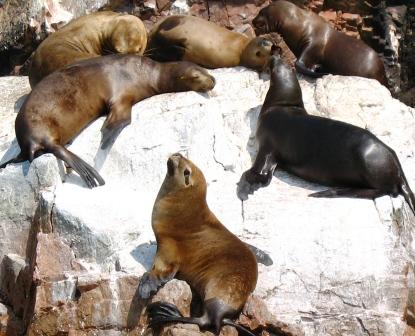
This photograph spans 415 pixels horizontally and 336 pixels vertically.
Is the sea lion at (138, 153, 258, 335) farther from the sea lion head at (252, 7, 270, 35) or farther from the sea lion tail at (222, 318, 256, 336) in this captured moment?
the sea lion head at (252, 7, 270, 35)

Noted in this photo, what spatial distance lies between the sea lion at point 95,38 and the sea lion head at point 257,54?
106cm

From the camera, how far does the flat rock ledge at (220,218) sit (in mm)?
7422

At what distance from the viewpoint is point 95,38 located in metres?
11.1

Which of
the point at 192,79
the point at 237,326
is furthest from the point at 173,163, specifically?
the point at 192,79

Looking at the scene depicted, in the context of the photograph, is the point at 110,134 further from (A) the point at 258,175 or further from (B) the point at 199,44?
(B) the point at 199,44

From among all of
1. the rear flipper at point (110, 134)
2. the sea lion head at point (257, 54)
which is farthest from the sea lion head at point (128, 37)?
the rear flipper at point (110, 134)

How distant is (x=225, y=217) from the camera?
835 centimetres

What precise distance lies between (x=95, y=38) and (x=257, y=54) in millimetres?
1661

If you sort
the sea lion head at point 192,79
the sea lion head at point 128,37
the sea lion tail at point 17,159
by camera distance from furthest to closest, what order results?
the sea lion head at point 128,37
the sea lion head at point 192,79
the sea lion tail at point 17,159

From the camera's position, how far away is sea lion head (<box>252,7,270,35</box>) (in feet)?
40.4

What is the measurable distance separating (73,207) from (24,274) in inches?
24.2

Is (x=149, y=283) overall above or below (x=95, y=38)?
above

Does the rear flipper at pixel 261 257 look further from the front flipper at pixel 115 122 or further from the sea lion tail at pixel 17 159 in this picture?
the sea lion tail at pixel 17 159


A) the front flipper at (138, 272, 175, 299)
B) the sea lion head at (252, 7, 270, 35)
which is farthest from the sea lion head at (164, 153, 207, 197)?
the sea lion head at (252, 7, 270, 35)
